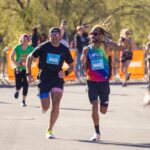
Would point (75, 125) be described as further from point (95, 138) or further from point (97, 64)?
point (97, 64)

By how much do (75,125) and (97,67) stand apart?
213 centimetres

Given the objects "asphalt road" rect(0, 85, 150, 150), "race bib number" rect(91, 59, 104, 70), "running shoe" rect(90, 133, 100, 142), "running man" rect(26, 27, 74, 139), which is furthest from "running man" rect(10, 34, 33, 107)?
"running shoe" rect(90, 133, 100, 142)

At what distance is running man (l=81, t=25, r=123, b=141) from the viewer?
11.3 m

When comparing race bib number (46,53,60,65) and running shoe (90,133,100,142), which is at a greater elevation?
race bib number (46,53,60,65)

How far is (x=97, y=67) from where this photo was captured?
1138 centimetres

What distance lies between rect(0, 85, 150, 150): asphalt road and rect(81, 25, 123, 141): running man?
1.85ft

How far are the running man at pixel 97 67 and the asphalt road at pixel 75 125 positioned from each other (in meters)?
0.56

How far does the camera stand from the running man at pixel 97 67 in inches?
445

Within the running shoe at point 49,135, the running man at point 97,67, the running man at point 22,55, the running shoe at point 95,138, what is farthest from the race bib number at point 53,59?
the running man at point 22,55

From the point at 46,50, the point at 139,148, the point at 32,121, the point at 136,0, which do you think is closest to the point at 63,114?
the point at 32,121

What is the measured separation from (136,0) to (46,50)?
27576 millimetres

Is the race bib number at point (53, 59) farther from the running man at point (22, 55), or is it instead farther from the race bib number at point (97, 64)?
the running man at point (22, 55)

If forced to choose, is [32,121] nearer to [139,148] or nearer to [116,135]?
[116,135]

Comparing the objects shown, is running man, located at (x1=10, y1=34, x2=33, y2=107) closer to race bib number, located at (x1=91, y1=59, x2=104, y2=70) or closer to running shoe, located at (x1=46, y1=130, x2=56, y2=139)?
running shoe, located at (x1=46, y1=130, x2=56, y2=139)
